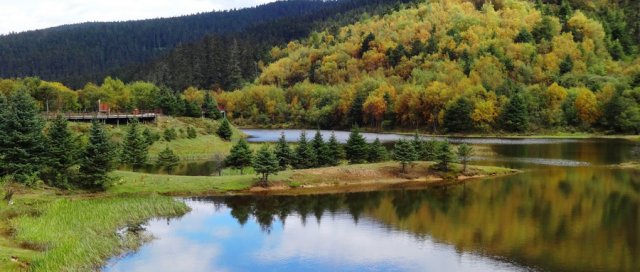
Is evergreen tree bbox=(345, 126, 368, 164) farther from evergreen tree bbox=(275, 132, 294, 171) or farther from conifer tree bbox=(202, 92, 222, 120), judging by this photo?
conifer tree bbox=(202, 92, 222, 120)

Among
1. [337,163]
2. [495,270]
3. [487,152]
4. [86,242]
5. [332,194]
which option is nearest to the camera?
[495,270]

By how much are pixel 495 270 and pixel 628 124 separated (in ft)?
376

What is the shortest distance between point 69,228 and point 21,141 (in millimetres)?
20499

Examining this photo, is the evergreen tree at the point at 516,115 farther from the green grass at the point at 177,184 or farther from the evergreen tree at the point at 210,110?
the green grass at the point at 177,184

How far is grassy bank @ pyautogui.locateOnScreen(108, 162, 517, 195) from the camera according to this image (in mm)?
64938

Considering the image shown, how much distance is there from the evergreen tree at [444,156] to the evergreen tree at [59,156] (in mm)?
44620

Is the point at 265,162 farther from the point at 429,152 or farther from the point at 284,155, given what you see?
the point at 429,152

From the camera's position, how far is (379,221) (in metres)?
52.7

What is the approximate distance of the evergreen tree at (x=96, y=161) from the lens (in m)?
60.7

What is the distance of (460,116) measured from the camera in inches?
6038

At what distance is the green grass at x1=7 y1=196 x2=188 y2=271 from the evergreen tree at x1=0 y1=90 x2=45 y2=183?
29.6 feet

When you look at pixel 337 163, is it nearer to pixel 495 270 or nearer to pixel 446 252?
pixel 446 252

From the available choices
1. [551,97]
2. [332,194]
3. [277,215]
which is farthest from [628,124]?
[277,215]

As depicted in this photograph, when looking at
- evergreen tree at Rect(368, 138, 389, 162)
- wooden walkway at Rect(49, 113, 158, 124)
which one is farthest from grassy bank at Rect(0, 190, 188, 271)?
wooden walkway at Rect(49, 113, 158, 124)
